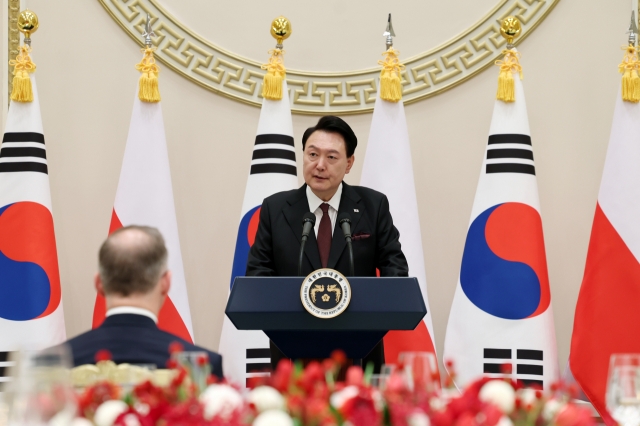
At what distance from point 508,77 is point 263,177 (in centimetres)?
131

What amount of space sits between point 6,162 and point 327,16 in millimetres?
1899

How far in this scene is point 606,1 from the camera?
4.64 metres

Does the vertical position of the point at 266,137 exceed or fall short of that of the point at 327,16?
it falls short

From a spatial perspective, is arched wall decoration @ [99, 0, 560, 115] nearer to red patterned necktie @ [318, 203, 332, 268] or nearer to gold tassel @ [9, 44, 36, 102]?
gold tassel @ [9, 44, 36, 102]

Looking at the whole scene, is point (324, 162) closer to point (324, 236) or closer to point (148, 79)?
point (324, 236)

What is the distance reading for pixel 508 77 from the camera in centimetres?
422

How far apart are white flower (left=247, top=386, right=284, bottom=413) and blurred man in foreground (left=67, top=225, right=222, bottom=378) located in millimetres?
636

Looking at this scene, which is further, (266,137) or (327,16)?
(327,16)

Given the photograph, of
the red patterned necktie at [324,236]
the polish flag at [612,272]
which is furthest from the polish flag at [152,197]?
the polish flag at [612,272]

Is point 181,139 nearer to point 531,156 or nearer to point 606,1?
point 531,156

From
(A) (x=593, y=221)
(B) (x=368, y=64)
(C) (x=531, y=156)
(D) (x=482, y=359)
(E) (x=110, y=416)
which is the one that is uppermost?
(B) (x=368, y=64)

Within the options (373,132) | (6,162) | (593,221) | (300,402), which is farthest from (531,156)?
(300,402)

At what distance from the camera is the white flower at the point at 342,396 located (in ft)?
3.57

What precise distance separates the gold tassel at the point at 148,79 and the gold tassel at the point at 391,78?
1.14m
